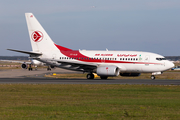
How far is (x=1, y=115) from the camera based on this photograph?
12.7 metres

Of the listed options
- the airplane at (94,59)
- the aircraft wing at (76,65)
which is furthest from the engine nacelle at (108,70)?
the aircraft wing at (76,65)

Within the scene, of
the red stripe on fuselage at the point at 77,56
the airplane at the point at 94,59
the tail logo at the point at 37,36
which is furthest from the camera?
the tail logo at the point at 37,36

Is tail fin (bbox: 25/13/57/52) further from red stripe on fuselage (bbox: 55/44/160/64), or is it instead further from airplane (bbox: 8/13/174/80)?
red stripe on fuselage (bbox: 55/44/160/64)

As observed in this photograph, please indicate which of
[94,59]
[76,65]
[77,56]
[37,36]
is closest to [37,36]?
[37,36]

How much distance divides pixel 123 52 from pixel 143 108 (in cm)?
2788

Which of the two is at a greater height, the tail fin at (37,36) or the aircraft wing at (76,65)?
the tail fin at (37,36)

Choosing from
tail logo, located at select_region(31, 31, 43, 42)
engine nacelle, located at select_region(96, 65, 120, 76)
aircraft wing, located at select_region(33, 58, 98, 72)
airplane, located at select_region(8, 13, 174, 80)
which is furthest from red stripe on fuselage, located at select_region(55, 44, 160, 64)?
tail logo, located at select_region(31, 31, 43, 42)

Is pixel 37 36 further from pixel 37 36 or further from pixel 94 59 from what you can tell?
pixel 94 59

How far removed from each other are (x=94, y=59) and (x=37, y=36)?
10.2 meters

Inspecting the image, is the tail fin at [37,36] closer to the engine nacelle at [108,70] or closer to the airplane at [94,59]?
the airplane at [94,59]

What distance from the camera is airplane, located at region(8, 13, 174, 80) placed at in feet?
133

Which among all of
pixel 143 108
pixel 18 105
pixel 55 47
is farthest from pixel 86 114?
pixel 55 47

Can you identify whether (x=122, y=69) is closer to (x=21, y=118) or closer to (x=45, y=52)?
(x=45, y=52)

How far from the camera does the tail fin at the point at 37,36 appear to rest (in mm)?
45375
